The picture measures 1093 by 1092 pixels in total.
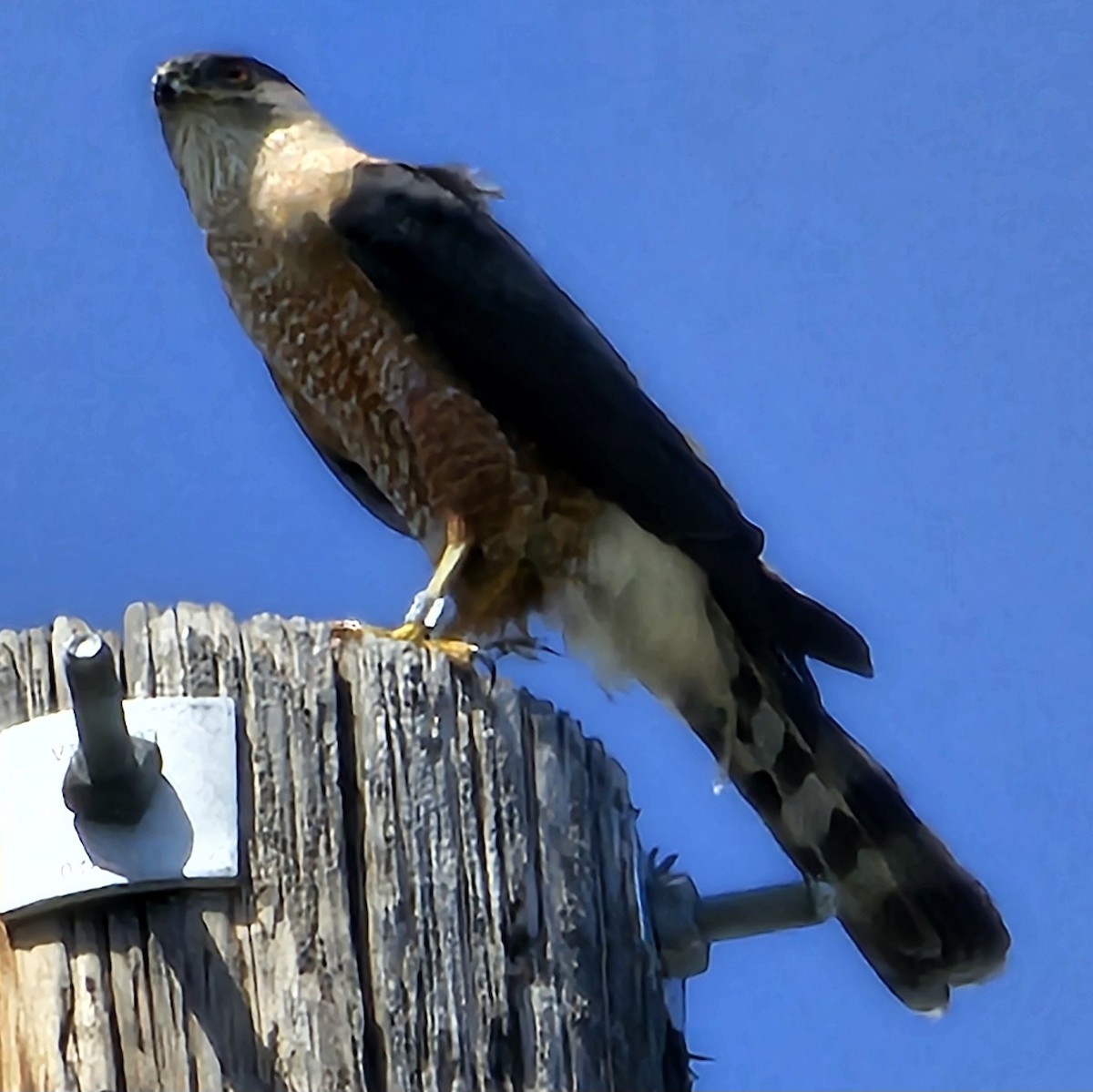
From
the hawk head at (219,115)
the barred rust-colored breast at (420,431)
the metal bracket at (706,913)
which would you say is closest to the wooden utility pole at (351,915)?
the metal bracket at (706,913)

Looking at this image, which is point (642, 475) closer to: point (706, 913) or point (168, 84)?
point (168, 84)

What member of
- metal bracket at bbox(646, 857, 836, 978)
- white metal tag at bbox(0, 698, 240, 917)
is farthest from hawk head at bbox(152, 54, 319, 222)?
white metal tag at bbox(0, 698, 240, 917)

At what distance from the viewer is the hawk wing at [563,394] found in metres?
4.06

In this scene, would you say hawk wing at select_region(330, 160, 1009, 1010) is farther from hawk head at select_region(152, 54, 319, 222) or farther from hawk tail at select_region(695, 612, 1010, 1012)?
hawk head at select_region(152, 54, 319, 222)

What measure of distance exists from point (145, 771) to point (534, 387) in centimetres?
213

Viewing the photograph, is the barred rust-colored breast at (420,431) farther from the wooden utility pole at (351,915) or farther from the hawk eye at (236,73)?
the wooden utility pole at (351,915)

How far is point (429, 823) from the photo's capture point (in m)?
2.11

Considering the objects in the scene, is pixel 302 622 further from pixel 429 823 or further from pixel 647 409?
pixel 647 409

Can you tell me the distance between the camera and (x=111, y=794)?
2045 mm

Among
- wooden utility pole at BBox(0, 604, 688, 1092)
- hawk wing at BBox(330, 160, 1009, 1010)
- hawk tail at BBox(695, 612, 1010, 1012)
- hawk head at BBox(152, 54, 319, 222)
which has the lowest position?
wooden utility pole at BBox(0, 604, 688, 1092)

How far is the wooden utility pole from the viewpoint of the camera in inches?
77.7

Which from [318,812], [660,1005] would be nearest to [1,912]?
[318,812]

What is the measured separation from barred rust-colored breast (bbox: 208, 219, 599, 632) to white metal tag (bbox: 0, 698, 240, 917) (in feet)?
6.44

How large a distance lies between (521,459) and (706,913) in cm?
168
